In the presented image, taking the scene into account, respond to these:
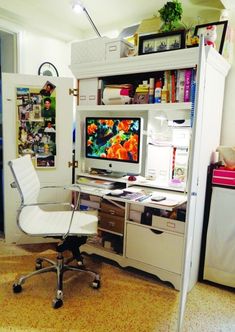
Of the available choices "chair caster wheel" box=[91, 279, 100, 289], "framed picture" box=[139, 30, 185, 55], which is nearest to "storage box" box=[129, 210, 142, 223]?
"chair caster wheel" box=[91, 279, 100, 289]

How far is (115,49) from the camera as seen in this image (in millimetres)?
2344

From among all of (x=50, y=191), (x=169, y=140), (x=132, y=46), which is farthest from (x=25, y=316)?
(x=132, y=46)

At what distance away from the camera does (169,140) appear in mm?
2518

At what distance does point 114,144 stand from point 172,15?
1.17m

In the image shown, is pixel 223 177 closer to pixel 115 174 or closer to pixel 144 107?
pixel 144 107

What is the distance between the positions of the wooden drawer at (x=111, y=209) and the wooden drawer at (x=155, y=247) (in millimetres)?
127

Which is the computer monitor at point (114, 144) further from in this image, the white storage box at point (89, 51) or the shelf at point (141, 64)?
the white storage box at point (89, 51)

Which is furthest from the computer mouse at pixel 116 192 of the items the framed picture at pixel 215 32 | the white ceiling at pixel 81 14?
the white ceiling at pixel 81 14

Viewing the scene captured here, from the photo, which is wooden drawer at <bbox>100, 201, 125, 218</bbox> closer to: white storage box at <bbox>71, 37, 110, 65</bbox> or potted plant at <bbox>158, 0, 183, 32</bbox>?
white storage box at <bbox>71, 37, 110, 65</bbox>


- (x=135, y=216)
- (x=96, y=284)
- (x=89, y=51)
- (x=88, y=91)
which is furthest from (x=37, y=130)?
→ (x=96, y=284)

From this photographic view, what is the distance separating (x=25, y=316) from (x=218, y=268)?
146 centimetres

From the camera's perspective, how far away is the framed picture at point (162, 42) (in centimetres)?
207

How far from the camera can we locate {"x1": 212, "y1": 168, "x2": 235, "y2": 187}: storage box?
2045 mm

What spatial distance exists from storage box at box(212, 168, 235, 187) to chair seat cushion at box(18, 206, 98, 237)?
0.99 m
